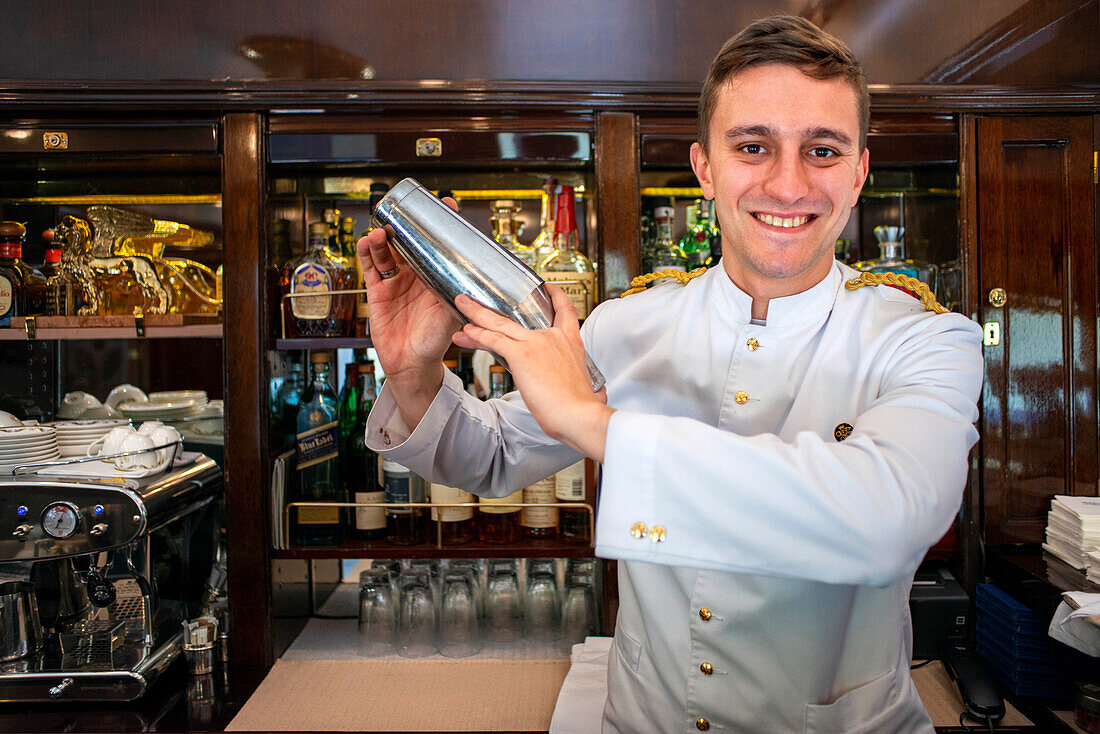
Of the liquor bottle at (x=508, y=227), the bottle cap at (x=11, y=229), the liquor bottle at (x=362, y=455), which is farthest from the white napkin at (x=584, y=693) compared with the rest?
the bottle cap at (x=11, y=229)

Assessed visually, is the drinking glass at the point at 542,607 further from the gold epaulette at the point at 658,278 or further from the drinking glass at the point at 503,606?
the gold epaulette at the point at 658,278

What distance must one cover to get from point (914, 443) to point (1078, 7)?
135cm

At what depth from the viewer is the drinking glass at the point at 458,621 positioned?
1.59 metres

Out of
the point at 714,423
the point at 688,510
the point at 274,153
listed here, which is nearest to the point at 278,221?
the point at 274,153

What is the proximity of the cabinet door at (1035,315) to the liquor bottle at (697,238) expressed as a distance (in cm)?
56

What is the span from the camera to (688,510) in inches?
23.9

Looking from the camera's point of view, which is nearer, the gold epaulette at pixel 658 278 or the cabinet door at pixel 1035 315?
the gold epaulette at pixel 658 278

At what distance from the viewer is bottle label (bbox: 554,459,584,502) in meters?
1.56

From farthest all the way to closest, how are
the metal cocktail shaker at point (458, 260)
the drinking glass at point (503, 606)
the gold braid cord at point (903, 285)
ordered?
the drinking glass at point (503, 606), the gold braid cord at point (903, 285), the metal cocktail shaker at point (458, 260)

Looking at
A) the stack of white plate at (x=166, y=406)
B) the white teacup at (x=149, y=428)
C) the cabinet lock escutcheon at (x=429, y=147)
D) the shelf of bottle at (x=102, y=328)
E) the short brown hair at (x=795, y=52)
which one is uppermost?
the cabinet lock escutcheon at (x=429, y=147)

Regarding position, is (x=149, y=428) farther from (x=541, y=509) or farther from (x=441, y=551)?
(x=541, y=509)

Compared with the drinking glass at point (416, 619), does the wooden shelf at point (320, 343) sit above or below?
above

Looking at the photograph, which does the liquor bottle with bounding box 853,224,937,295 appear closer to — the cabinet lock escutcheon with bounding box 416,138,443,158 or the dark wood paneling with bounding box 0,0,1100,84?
the dark wood paneling with bounding box 0,0,1100,84

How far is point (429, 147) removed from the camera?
1.47m
